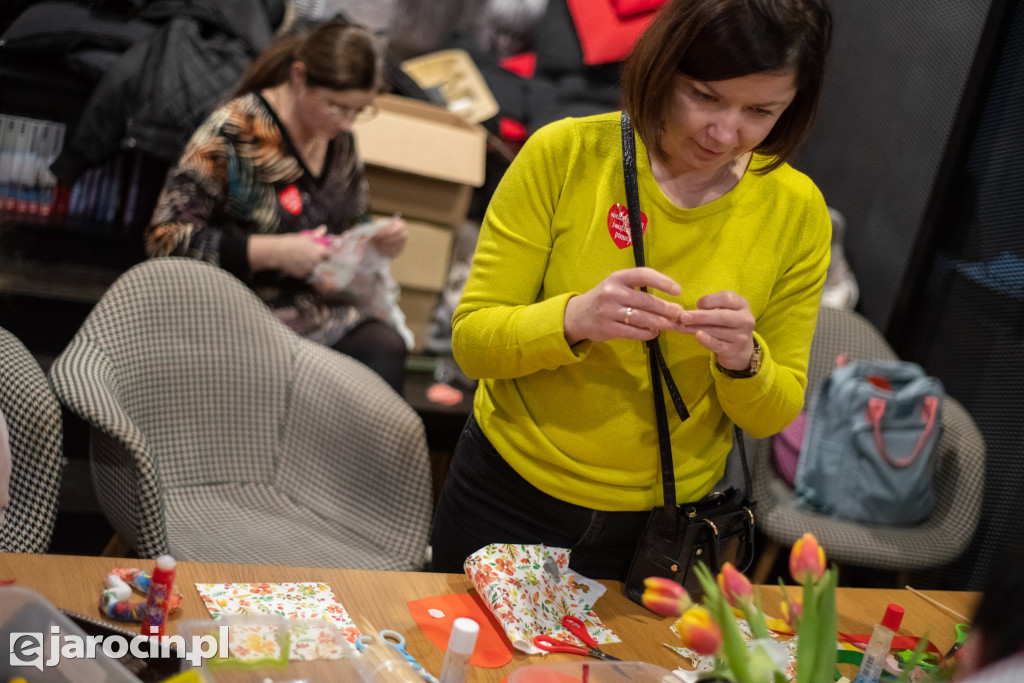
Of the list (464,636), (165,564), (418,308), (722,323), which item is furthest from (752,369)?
(418,308)

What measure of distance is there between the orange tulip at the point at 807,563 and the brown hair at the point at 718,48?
635 millimetres

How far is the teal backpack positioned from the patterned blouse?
1.44 meters

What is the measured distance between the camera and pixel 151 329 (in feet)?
6.55

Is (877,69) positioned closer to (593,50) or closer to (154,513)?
(593,50)

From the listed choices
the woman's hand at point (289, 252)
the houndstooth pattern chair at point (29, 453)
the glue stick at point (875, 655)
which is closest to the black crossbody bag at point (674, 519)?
the glue stick at point (875, 655)

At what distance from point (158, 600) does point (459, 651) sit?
1.26 ft

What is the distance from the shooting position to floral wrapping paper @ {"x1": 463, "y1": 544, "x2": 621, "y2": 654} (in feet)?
4.47

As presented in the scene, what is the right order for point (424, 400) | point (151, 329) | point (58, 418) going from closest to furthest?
point (58, 418) → point (151, 329) → point (424, 400)

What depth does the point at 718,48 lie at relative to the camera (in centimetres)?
126

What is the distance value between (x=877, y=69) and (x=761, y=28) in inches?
108

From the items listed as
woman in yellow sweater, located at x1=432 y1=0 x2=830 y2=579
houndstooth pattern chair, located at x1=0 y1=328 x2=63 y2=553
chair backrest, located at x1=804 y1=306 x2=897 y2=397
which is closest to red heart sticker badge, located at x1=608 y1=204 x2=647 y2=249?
woman in yellow sweater, located at x1=432 y1=0 x2=830 y2=579

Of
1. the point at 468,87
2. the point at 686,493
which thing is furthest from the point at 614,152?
the point at 468,87

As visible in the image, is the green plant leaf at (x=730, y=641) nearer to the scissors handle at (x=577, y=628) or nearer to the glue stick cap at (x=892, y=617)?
the scissors handle at (x=577, y=628)

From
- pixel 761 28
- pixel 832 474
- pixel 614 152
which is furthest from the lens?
pixel 832 474
